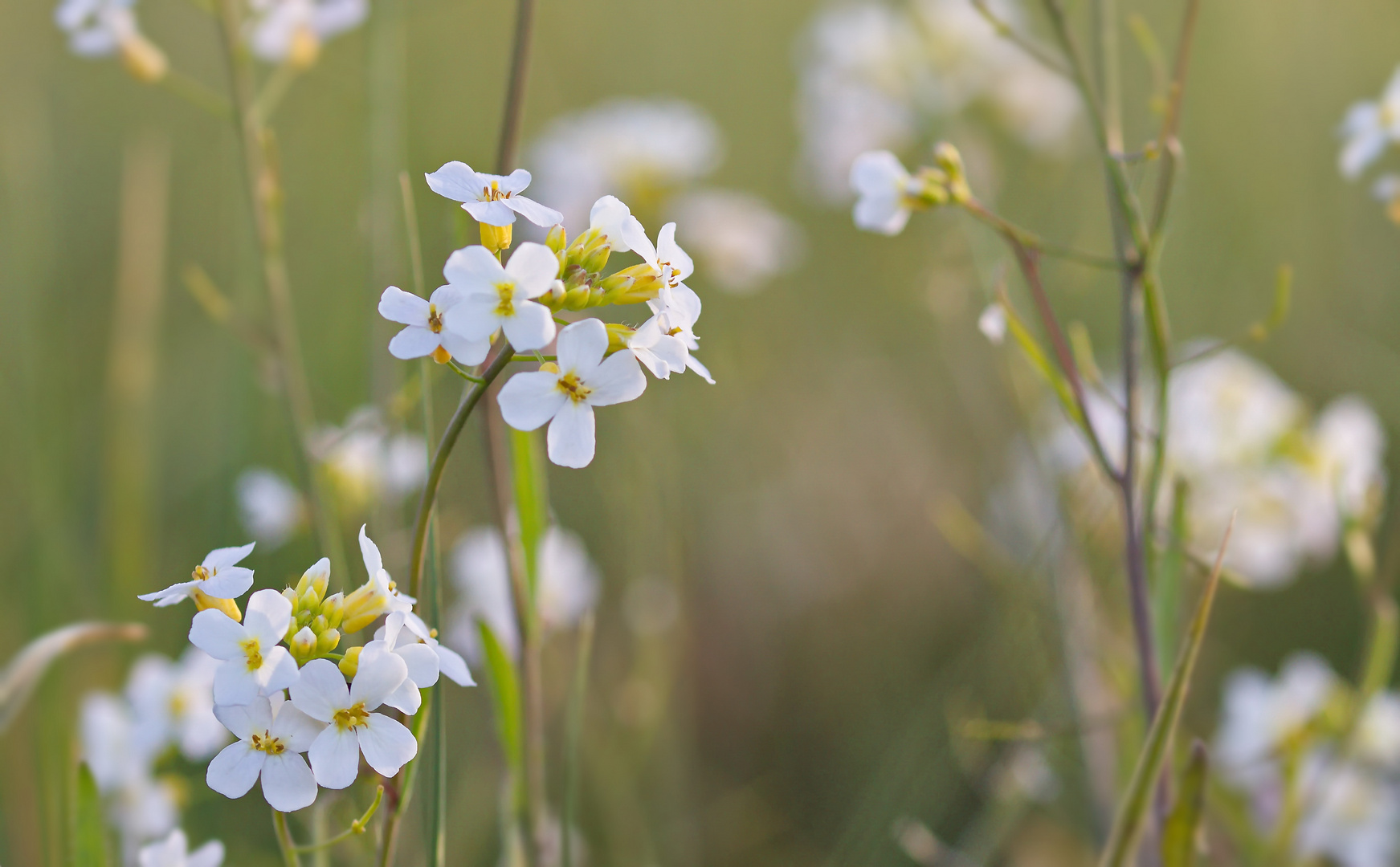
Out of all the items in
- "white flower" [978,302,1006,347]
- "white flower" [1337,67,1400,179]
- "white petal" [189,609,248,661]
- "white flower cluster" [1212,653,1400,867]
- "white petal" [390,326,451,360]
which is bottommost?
"white flower cluster" [1212,653,1400,867]

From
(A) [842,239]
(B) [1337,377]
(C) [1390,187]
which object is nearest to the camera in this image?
(C) [1390,187]

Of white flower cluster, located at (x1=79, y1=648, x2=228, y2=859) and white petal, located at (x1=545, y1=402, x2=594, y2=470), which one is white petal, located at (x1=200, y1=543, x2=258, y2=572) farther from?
white flower cluster, located at (x1=79, y1=648, x2=228, y2=859)

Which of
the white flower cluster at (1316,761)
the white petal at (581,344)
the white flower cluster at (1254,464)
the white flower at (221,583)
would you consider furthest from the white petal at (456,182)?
the white flower cluster at (1316,761)

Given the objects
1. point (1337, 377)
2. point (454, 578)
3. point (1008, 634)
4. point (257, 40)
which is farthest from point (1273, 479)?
point (257, 40)

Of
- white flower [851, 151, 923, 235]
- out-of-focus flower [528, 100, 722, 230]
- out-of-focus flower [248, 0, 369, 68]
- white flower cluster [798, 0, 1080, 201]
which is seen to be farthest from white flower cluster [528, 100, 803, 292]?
white flower [851, 151, 923, 235]

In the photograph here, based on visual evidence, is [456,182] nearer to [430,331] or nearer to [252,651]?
[430,331]

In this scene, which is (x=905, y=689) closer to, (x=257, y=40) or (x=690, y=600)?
(x=690, y=600)

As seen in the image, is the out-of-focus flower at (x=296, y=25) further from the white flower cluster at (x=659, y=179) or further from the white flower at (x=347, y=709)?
the white flower at (x=347, y=709)

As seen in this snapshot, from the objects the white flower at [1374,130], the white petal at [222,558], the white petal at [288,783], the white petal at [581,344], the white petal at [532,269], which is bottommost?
the white petal at [288,783]
